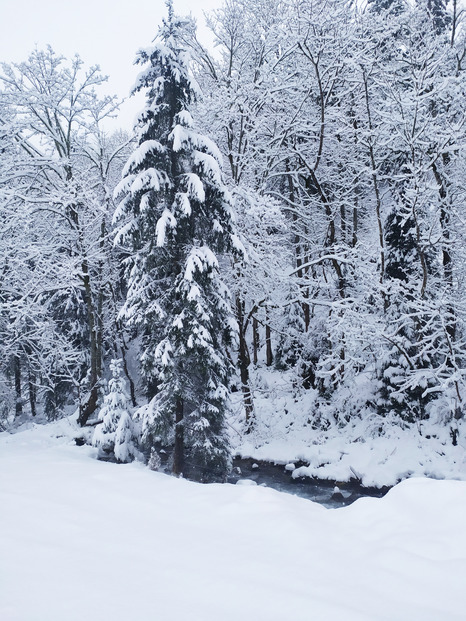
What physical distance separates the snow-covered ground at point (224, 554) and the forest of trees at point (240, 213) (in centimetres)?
577

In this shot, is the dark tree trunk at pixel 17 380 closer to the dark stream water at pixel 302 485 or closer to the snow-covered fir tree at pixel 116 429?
the snow-covered fir tree at pixel 116 429

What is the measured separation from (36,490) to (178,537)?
242 centimetres

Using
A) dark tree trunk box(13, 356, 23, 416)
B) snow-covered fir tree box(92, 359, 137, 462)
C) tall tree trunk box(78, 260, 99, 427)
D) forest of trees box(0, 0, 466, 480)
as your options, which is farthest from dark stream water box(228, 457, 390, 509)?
dark tree trunk box(13, 356, 23, 416)

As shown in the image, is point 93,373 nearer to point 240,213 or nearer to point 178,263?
point 178,263

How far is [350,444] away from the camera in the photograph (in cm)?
1534

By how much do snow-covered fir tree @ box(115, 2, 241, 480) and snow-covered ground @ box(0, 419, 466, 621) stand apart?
17.2 feet

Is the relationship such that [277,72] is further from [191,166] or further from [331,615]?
[331,615]

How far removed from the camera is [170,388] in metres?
11.2

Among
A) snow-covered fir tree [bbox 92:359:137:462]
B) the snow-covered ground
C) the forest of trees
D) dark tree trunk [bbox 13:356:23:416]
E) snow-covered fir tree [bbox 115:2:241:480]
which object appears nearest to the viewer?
the snow-covered ground

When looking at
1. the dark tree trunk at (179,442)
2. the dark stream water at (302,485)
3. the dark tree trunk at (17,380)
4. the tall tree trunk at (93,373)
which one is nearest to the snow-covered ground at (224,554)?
the dark tree trunk at (179,442)

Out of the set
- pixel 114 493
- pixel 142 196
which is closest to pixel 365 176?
pixel 142 196

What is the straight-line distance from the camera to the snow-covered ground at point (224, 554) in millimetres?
3248

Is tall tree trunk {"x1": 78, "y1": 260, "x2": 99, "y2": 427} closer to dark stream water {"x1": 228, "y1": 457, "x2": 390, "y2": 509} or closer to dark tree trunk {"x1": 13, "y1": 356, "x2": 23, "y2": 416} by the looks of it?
dark stream water {"x1": 228, "y1": 457, "x2": 390, "y2": 509}

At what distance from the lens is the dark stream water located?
41.6 ft
